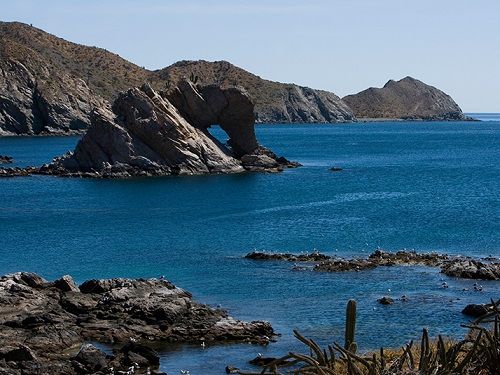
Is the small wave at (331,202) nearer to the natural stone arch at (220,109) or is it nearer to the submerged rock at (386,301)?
the natural stone arch at (220,109)

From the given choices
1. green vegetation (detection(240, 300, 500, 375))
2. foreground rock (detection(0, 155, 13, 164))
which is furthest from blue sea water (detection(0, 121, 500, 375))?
green vegetation (detection(240, 300, 500, 375))

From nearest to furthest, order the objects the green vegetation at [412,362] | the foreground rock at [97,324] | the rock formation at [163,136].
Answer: the green vegetation at [412,362] < the foreground rock at [97,324] < the rock formation at [163,136]

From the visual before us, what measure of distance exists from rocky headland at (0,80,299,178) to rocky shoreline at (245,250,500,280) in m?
53.8

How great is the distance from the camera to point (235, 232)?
73312 millimetres

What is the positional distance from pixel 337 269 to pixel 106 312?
1773cm

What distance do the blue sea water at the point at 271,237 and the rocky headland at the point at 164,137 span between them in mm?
3723

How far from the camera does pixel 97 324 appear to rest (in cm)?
4159

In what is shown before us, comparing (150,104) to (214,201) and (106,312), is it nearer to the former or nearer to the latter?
(214,201)

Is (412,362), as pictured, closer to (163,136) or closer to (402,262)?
(402,262)

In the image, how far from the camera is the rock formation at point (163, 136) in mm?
112000

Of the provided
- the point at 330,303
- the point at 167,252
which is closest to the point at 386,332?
the point at 330,303

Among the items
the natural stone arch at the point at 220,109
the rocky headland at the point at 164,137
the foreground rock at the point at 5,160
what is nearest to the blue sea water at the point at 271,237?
the rocky headland at the point at 164,137

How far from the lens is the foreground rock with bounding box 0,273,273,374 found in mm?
35344

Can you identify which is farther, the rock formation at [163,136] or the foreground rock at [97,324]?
the rock formation at [163,136]
